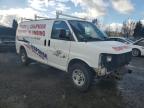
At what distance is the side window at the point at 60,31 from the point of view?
7.34 m

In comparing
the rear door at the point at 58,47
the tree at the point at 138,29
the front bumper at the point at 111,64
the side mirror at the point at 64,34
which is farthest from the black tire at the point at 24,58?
the tree at the point at 138,29

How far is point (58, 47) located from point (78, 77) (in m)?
1.37

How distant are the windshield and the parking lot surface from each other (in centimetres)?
161

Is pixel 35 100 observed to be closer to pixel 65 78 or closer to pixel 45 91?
pixel 45 91

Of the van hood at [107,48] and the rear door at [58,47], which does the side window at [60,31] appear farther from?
the van hood at [107,48]

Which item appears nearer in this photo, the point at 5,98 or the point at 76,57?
the point at 5,98

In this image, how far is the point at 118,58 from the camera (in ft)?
21.6

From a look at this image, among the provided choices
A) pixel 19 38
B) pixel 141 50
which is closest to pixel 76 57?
pixel 19 38

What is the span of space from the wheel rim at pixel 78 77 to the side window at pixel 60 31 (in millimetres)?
1151

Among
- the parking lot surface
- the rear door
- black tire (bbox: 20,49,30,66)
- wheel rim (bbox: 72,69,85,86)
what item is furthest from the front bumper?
black tire (bbox: 20,49,30,66)

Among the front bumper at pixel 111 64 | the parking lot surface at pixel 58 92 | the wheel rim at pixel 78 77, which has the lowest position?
the parking lot surface at pixel 58 92

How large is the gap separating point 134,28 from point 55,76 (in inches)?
2599

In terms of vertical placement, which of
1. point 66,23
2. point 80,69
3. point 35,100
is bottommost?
point 35,100

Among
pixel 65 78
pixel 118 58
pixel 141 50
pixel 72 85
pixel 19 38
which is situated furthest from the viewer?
pixel 141 50
